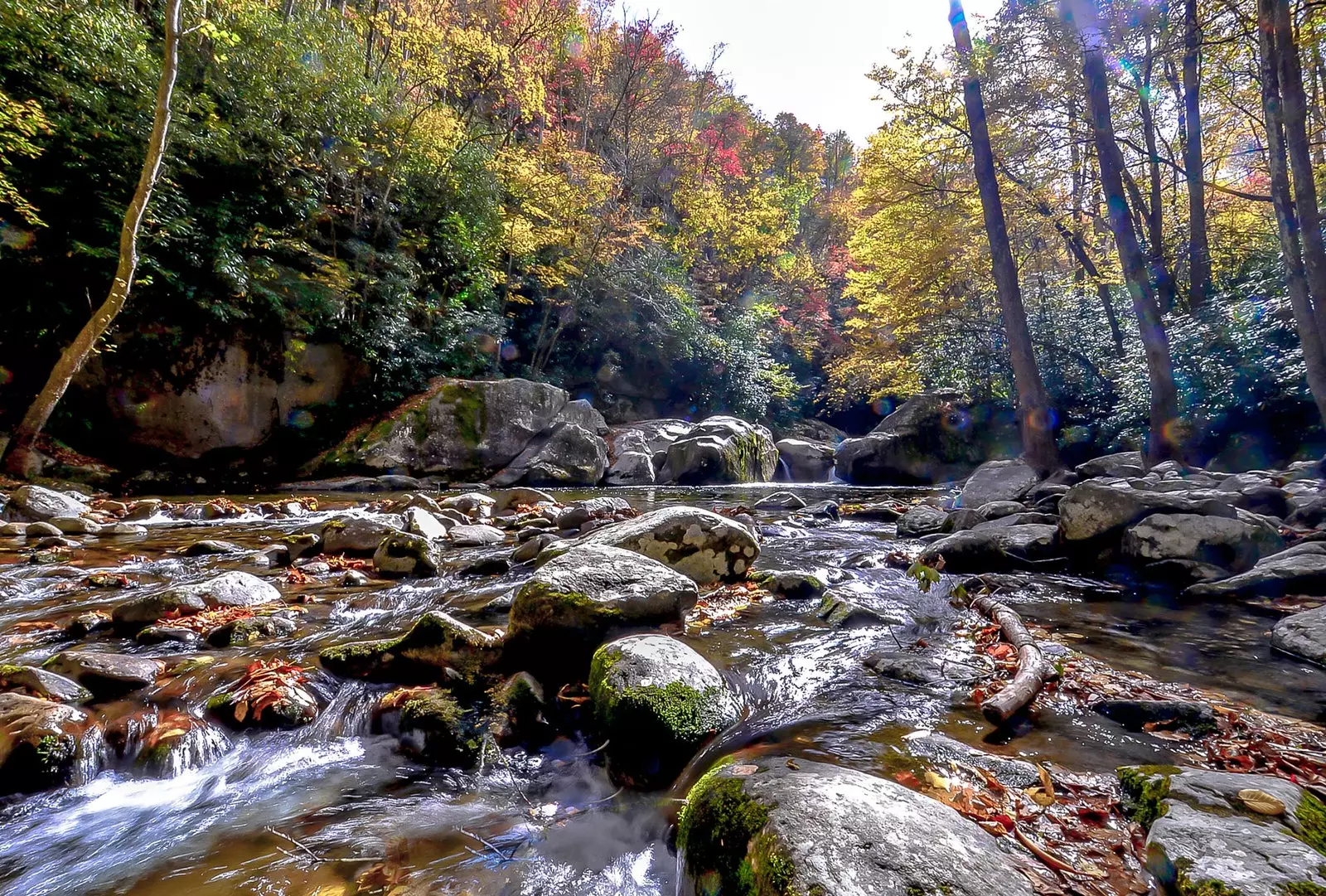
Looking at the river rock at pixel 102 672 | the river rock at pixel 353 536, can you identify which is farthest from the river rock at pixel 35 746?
the river rock at pixel 353 536

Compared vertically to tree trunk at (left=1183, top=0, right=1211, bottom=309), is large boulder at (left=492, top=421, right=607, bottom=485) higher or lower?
lower

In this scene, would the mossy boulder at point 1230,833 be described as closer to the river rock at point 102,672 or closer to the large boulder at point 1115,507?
the large boulder at point 1115,507

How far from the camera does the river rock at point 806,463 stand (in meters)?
19.2

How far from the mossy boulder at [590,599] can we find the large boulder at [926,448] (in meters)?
14.1

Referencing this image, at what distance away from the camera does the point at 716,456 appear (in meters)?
15.4

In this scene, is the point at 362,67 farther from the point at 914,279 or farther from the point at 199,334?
the point at 914,279

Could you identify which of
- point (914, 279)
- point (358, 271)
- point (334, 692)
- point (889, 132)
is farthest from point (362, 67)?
point (334, 692)

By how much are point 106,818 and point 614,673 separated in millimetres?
1951

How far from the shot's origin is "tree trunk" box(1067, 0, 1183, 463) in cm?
883

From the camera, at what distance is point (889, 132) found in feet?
42.2

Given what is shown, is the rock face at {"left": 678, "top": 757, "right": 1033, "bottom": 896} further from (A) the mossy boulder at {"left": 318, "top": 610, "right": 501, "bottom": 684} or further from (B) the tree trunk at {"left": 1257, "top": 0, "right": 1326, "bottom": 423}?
(B) the tree trunk at {"left": 1257, "top": 0, "right": 1326, "bottom": 423}

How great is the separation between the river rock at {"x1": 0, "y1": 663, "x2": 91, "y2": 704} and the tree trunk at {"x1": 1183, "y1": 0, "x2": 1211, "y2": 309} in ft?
52.8

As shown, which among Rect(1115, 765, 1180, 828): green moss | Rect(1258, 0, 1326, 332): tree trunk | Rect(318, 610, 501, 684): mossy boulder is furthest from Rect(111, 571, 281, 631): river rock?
Rect(1258, 0, 1326, 332): tree trunk

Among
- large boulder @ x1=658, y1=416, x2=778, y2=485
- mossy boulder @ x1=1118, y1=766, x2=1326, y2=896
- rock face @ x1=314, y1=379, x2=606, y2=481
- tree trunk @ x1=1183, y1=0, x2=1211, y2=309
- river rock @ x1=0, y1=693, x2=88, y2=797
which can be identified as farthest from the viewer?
large boulder @ x1=658, y1=416, x2=778, y2=485
